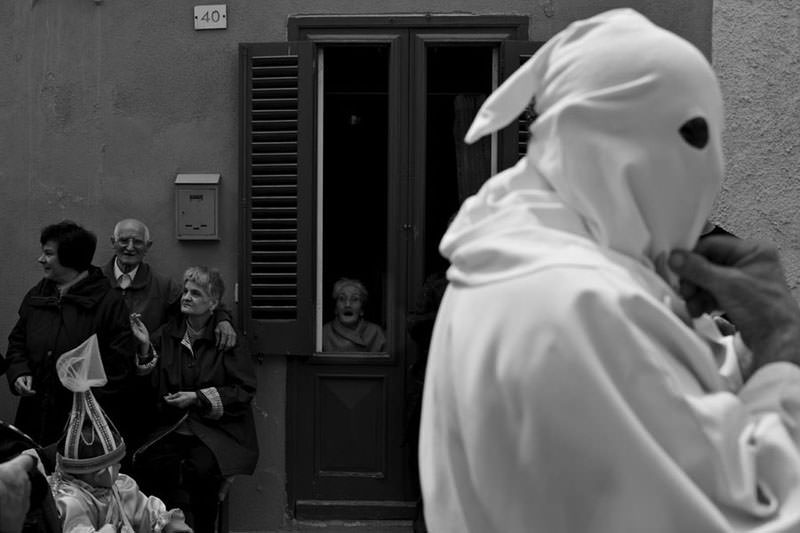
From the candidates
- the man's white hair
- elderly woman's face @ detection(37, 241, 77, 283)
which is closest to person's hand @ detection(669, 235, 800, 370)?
elderly woman's face @ detection(37, 241, 77, 283)

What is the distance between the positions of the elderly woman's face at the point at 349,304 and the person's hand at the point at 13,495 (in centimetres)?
392

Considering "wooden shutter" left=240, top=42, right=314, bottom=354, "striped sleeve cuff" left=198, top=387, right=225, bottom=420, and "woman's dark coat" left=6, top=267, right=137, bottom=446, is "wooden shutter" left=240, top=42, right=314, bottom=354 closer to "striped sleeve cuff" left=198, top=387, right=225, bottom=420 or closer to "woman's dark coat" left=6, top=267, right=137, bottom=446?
"striped sleeve cuff" left=198, top=387, right=225, bottom=420

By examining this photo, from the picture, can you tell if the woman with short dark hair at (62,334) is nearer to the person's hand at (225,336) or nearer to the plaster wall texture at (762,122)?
the person's hand at (225,336)

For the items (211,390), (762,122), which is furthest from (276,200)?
(762,122)

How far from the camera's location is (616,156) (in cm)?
190

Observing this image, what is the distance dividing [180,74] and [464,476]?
5.52 meters

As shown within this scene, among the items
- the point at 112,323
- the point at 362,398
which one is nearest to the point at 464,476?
the point at 112,323

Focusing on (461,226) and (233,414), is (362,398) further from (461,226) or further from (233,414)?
(461,226)

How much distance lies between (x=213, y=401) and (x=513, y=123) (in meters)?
2.15

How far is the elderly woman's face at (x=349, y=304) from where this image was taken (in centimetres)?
714

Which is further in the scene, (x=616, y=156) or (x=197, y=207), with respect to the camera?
(x=197, y=207)

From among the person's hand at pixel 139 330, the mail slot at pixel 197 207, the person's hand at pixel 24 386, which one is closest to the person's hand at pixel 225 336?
the person's hand at pixel 139 330

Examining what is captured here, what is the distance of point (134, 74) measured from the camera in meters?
7.19

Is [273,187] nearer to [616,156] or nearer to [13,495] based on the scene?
[13,495]
